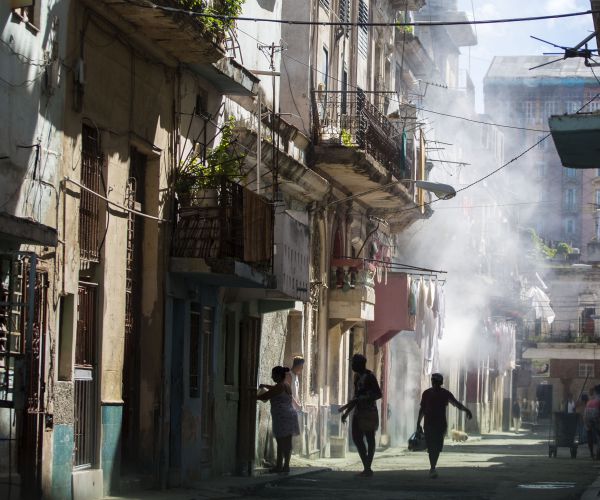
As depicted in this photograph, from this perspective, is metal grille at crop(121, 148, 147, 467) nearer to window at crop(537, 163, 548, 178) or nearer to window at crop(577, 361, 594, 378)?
window at crop(577, 361, 594, 378)

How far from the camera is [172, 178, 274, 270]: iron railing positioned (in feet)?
60.2

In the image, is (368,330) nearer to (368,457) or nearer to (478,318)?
(368,457)

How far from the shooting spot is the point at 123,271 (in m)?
17.1

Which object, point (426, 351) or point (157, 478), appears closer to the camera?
point (157, 478)

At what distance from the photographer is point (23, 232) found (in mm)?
12406

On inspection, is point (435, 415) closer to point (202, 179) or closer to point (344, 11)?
point (202, 179)

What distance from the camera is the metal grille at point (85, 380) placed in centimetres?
1572

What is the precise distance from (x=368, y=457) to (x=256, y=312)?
3.51m

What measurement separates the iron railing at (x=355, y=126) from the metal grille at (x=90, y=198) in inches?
439

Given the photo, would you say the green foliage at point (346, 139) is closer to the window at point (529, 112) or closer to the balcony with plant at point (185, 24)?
the balcony with plant at point (185, 24)

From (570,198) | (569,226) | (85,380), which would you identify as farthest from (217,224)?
(570,198)

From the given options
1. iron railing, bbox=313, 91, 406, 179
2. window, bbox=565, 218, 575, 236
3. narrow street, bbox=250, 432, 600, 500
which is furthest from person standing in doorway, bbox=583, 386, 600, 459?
window, bbox=565, 218, 575, 236

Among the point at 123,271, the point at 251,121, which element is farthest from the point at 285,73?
the point at 123,271

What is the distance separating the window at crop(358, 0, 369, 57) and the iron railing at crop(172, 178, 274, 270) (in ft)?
47.3
